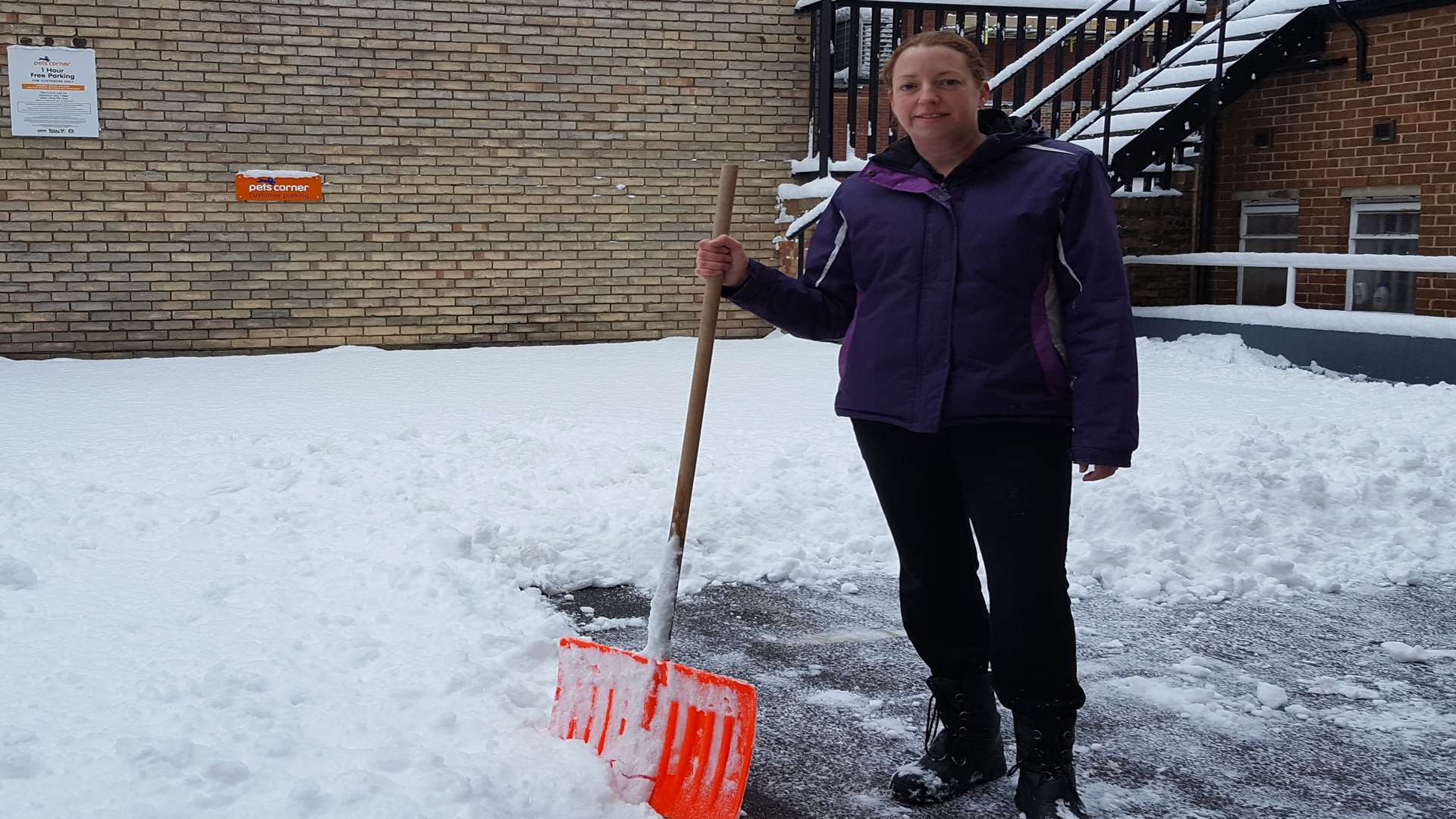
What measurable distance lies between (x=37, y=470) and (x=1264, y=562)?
521 centimetres

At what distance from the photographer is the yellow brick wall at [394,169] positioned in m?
10.2

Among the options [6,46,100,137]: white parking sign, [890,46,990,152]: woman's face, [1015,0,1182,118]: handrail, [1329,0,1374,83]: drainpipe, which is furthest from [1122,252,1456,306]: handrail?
[6,46,100,137]: white parking sign

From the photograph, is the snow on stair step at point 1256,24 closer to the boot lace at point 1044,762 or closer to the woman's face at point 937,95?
the woman's face at point 937,95

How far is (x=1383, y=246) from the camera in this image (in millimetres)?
10383

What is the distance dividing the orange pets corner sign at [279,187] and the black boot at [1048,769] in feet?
30.5

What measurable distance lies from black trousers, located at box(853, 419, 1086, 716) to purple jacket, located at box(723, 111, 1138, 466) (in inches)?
2.6

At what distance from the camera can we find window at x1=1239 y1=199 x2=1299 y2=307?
36.8 ft

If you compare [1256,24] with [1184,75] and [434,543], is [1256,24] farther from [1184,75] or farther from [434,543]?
[434,543]

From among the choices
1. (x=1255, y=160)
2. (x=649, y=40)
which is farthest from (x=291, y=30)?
(x=1255, y=160)

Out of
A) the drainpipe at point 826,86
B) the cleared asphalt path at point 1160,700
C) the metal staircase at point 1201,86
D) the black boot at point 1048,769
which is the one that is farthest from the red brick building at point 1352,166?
the black boot at point 1048,769

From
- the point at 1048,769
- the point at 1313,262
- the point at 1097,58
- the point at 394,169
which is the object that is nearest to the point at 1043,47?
the point at 1097,58

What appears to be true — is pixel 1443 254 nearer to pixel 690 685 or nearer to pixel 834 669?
pixel 834 669

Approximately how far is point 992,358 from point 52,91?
9.60 m

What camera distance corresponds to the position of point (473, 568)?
4.46 meters
